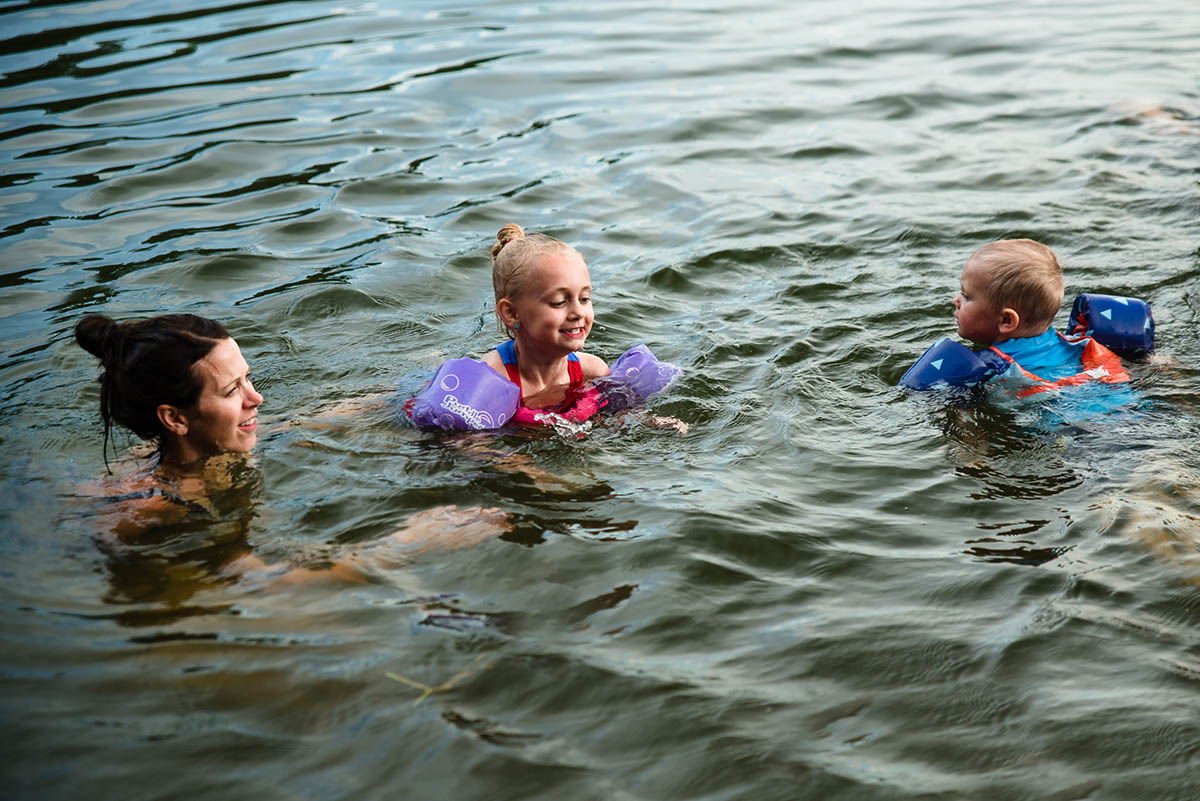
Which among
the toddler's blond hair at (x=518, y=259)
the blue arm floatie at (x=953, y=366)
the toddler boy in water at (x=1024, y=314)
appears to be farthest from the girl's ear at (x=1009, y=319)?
the toddler's blond hair at (x=518, y=259)

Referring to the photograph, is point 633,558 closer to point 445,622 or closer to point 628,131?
point 445,622

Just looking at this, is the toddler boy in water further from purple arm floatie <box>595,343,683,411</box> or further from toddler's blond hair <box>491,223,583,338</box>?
toddler's blond hair <box>491,223,583,338</box>

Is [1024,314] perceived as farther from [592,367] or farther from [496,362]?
[496,362]

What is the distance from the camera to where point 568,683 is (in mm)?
3316

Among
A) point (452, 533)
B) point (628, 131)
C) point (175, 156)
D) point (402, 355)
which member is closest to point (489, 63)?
point (628, 131)

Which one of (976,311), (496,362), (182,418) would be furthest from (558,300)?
(976,311)

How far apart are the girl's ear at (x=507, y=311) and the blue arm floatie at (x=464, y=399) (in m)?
0.24

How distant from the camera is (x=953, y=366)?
522 centimetres

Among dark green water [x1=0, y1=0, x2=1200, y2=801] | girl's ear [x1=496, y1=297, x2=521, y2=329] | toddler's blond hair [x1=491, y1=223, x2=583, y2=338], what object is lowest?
dark green water [x1=0, y1=0, x2=1200, y2=801]

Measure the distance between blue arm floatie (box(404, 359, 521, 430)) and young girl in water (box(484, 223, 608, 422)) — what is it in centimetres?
22

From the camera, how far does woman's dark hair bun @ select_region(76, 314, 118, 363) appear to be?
165 inches

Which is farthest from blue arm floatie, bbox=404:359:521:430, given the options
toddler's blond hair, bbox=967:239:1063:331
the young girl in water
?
toddler's blond hair, bbox=967:239:1063:331

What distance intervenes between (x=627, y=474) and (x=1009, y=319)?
2011 mm

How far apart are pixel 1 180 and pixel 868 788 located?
313 inches
